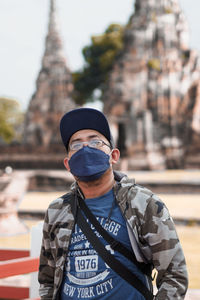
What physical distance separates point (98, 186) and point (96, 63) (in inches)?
1452

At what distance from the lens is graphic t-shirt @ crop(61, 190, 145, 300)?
158cm

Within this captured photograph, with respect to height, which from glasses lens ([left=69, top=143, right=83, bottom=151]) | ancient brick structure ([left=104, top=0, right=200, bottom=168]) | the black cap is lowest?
glasses lens ([left=69, top=143, right=83, bottom=151])

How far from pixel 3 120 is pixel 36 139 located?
37.6 feet

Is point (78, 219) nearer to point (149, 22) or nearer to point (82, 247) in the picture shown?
point (82, 247)

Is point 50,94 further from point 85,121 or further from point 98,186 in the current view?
point 98,186

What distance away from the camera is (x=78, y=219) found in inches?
66.8

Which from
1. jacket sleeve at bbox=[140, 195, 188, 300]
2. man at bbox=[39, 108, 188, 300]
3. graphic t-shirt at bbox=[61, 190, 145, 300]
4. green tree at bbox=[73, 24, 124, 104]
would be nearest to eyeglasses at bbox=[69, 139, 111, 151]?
man at bbox=[39, 108, 188, 300]

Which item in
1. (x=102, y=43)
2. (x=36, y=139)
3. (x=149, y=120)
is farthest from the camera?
(x=102, y=43)

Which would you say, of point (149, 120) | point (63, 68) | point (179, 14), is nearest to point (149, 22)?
point (179, 14)

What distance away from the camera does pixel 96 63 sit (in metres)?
37.5

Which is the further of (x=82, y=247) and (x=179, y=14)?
(x=179, y=14)

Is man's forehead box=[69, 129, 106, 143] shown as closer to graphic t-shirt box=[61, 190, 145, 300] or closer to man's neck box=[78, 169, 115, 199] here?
man's neck box=[78, 169, 115, 199]

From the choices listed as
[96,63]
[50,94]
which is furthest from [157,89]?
[96,63]

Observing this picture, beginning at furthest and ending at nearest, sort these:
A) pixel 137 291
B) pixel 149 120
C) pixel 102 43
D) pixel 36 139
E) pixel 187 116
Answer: pixel 102 43 < pixel 36 139 < pixel 187 116 < pixel 149 120 < pixel 137 291
